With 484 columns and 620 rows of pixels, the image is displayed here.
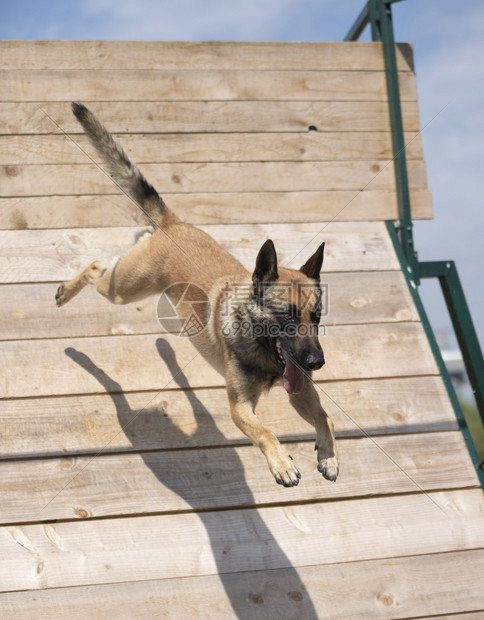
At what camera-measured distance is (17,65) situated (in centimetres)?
457

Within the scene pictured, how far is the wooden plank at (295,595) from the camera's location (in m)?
2.74

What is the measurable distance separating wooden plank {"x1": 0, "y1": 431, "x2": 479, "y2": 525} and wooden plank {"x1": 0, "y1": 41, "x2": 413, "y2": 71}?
303 cm

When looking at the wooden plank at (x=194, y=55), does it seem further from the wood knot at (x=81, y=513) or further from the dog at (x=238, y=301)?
the wood knot at (x=81, y=513)

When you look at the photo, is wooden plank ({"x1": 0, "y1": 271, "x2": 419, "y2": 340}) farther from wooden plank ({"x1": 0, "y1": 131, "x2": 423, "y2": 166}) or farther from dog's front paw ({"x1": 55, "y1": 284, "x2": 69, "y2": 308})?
wooden plank ({"x1": 0, "y1": 131, "x2": 423, "y2": 166})

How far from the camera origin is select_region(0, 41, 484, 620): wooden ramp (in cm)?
291

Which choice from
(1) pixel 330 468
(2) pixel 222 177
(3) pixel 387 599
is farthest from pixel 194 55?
(3) pixel 387 599

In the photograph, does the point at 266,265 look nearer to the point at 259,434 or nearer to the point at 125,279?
the point at 259,434

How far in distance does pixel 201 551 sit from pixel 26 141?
311 centimetres

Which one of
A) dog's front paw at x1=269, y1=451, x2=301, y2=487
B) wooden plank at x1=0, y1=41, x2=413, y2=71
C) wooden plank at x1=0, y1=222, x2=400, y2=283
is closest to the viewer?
dog's front paw at x1=269, y1=451, x2=301, y2=487

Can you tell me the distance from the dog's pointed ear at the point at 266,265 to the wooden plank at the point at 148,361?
0.87 metres

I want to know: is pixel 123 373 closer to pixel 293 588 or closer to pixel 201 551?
pixel 201 551

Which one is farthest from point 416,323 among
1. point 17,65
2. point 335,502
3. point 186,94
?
point 17,65

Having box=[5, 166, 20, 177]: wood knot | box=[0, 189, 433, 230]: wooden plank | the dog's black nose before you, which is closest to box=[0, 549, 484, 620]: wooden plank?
the dog's black nose

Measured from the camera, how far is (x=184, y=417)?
3.39 metres
